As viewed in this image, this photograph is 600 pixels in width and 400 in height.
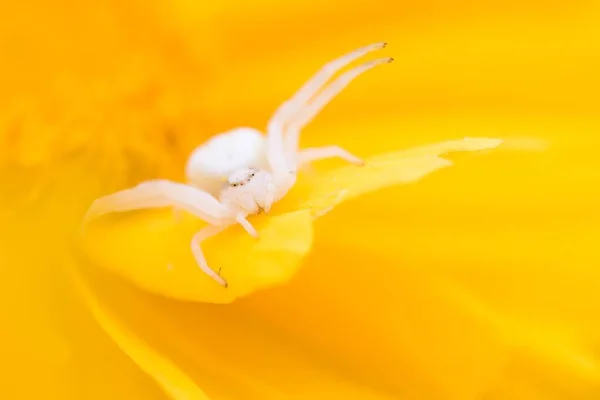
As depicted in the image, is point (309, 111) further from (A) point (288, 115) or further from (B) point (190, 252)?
(B) point (190, 252)

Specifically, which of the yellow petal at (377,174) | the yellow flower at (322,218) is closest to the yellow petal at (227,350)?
the yellow flower at (322,218)

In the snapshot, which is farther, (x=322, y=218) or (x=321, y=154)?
(x=321, y=154)

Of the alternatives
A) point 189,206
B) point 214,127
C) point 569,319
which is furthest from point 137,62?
point 569,319

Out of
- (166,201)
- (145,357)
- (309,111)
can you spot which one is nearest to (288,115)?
(309,111)

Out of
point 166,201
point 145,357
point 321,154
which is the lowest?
point 145,357

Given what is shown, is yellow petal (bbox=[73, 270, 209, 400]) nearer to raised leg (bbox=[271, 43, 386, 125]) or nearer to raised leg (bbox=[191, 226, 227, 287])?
raised leg (bbox=[191, 226, 227, 287])

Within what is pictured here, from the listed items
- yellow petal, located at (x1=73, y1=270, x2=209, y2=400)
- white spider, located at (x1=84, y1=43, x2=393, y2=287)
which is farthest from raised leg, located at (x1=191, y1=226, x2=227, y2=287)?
yellow petal, located at (x1=73, y1=270, x2=209, y2=400)
